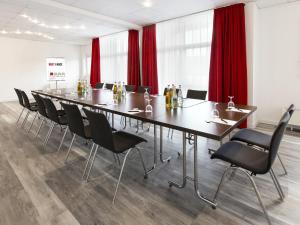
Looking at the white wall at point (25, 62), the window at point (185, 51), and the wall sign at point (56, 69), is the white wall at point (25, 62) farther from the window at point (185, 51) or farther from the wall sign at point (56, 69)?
the window at point (185, 51)

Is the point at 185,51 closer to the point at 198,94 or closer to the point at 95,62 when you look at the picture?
the point at 198,94

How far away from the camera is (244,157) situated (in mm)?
1723

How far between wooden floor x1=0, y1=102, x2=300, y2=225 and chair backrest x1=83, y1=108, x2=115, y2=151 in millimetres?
542

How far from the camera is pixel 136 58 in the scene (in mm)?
6621

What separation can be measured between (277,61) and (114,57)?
548cm

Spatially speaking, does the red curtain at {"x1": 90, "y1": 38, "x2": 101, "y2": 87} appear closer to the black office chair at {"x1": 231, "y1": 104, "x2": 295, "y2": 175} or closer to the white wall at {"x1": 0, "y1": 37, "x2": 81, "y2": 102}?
the white wall at {"x1": 0, "y1": 37, "x2": 81, "y2": 102}

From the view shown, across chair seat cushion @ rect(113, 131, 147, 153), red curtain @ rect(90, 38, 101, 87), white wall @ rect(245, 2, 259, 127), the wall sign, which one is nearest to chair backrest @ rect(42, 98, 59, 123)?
chair seat cushion @ rect(113, 131, 147, 153)

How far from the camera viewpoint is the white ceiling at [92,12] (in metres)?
4.26

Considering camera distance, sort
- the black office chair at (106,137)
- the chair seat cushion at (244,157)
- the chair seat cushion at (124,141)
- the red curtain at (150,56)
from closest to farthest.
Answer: the chair seat cushion at (244,157) → the black office chair at (106,137) → the chair seat cushion at (124,141) → the red curtain at (150,56)

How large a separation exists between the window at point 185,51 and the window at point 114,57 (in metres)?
1.86

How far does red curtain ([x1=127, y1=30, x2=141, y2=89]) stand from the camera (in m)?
6.57

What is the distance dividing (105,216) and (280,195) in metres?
1.62

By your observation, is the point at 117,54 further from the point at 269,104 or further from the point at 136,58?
the point at 269,104

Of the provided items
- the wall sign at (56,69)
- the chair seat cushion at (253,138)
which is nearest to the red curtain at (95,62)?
the wall sign at (56,69)
